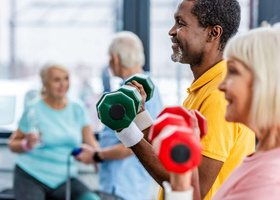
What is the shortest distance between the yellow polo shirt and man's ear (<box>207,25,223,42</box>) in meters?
0.08

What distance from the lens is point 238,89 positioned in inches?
33.1

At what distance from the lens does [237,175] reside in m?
0.89

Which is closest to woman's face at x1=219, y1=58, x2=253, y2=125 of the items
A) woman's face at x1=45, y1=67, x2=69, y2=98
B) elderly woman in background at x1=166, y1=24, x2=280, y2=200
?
elderly woman in background at x1=166, y1=24, x2=280, y2=200

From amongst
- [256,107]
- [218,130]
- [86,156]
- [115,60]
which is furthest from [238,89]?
[86,156]

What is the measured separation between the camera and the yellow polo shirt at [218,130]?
3.81 ft

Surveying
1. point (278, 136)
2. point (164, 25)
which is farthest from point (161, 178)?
point (164, 25)

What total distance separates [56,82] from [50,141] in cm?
40

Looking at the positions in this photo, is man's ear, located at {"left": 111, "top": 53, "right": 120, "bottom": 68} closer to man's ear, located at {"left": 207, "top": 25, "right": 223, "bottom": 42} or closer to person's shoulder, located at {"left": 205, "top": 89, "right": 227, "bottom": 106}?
man's ear, located at {"left": 207, "top": 25, "right": 223, "bottom": 42}

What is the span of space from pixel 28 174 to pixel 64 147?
28 cm

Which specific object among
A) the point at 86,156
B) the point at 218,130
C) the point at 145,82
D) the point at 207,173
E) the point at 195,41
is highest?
the point at 195,41

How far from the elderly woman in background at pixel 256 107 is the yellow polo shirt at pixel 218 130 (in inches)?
10.3

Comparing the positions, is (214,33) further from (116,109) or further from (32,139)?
(32,139)

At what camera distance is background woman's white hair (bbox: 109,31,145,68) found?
2.41 metres

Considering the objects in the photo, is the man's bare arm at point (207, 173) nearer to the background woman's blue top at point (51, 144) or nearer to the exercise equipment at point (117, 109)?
the exercise equipment at point (117, 109)
